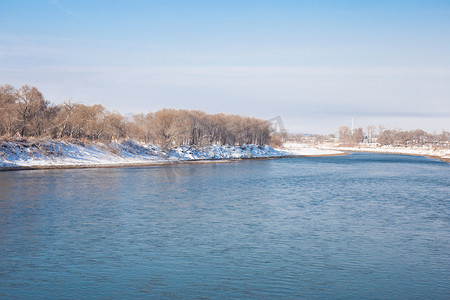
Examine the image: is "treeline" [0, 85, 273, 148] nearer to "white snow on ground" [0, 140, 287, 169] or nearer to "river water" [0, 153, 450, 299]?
"white snow on ground" [0, 140, 287, 169]

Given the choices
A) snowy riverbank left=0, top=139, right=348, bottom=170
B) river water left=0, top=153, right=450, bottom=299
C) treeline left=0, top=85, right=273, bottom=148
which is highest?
treeline left=0, top=85, right=273, bottom=148

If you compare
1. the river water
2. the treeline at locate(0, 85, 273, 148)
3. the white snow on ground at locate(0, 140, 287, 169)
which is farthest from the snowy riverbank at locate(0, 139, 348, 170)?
the river water

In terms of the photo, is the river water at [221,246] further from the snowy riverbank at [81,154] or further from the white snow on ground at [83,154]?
the white snow on ground at [83,154]

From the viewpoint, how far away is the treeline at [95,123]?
2186 inches

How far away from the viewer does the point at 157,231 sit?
1576 centimetres

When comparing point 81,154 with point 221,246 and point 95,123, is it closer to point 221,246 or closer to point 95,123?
point 95,123

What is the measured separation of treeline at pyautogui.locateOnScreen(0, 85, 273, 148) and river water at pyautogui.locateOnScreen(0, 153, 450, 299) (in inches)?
1341

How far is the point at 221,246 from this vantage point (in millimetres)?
13695

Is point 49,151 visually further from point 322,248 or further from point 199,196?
point 322,248

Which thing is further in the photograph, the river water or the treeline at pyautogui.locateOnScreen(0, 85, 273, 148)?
the treeline at pyautogui.locateOnScreen(0, 85, 273, 148)

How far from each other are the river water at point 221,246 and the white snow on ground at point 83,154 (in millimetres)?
23172

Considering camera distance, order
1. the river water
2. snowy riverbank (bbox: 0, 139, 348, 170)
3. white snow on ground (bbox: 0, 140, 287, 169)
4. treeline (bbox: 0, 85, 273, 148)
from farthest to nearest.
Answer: treeline (bbox: 0, 85, 273, 148) < white snow on ground (bbox: 0, 140, 287, 169) < snowy riverbank (bbox: 0, 139, 348, 170) < the river water

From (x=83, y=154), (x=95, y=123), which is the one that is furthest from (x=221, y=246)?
(x=95, y=123)

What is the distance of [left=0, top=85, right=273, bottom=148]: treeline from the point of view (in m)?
55.5
